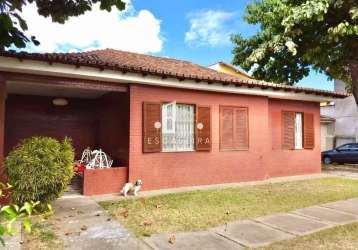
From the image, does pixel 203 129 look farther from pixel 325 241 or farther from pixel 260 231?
pixel 325 241

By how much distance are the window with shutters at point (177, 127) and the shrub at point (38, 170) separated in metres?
4.00

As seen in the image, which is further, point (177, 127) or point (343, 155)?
point (343, 155)

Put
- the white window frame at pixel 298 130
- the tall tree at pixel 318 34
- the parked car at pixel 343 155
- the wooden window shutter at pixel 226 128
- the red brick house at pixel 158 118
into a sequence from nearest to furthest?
the red brick house at pixel 158 118 < the tall tree at pixel 318 34 < the wooden window shutter at pixel 226 128 < the white window frame at pixel 298 130 < the parked car at pixel 343 155

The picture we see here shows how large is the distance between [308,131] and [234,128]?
4650mm

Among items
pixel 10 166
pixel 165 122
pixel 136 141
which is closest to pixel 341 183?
pixel 165 122

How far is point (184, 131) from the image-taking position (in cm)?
1134

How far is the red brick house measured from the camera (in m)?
9.27

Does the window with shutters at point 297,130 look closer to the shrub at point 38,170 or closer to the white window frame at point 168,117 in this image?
the white window frame at point 168,117

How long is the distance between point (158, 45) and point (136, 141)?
2653 cm

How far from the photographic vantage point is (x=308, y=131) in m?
15.0

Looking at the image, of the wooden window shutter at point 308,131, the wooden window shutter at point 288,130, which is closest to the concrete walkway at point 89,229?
the wooden window shutter at point 288,130

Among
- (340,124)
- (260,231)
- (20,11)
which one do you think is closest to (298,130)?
(260,231)

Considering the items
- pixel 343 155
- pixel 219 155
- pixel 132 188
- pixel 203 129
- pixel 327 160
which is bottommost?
pixel 132 188

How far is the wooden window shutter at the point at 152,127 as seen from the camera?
10.4 m
